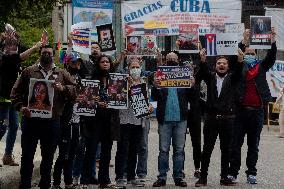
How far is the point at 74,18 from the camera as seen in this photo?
23.3m

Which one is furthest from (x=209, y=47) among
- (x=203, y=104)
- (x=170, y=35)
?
(x=170, y=35)

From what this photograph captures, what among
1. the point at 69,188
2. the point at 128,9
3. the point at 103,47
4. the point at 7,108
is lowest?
the point at 69,188

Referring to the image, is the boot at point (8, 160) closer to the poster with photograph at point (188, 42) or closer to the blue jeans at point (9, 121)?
the blue jeans at point (9, 121)

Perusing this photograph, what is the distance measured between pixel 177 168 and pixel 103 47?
7.32 feet

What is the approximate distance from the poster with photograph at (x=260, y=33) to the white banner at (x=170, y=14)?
1414 cm

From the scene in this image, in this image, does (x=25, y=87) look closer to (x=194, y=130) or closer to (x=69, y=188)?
(x=69, y=188)

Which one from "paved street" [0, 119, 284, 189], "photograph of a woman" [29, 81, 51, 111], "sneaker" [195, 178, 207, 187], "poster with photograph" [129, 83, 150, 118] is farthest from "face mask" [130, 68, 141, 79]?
"photograph of a woman" [29, 81, 51, 111]

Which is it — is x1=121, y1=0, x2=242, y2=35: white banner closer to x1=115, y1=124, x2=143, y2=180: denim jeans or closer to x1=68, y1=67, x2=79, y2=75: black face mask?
x1=115, y1=124, x2=143, y2=180: denim jeans

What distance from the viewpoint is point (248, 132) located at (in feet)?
38.0

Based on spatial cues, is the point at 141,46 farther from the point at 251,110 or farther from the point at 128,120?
the point at 251,110

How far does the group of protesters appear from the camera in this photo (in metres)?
9.51

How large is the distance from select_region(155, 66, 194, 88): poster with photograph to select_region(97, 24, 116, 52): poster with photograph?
0.97 m

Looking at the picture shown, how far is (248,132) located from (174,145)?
1.27m

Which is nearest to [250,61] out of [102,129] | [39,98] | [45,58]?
[102,129]
